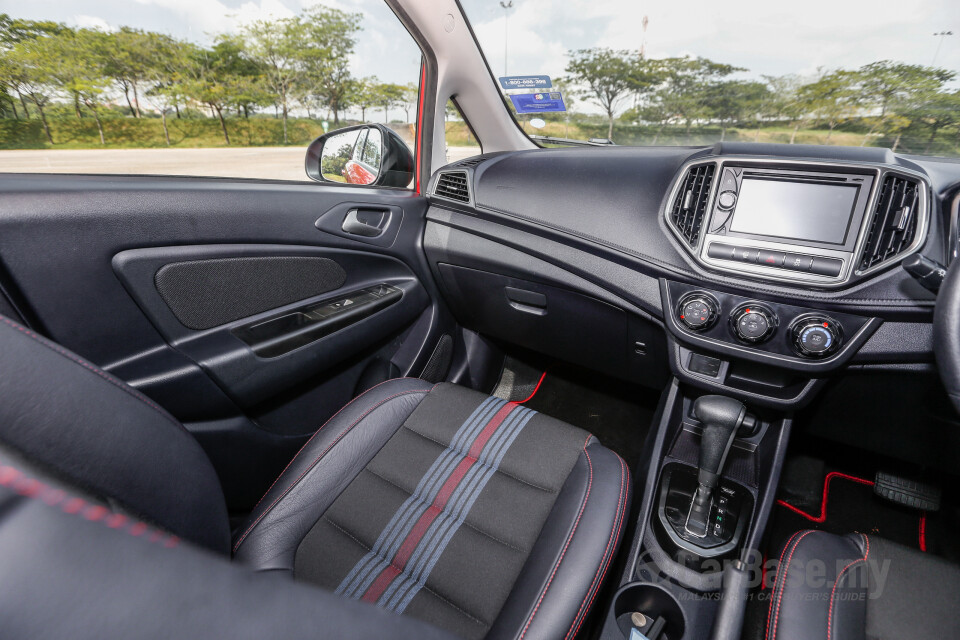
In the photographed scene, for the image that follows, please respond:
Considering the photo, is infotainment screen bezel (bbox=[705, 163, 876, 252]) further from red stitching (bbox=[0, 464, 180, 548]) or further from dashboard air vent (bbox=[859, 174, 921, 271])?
red stitching (bbox=[0, 464, 180, 548])

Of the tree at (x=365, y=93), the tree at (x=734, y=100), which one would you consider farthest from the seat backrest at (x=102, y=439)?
the tree at (x=734, y=100)

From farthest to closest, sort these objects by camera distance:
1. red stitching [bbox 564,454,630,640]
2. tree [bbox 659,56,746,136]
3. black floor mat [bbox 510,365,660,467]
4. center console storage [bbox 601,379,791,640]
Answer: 1. black floor mat [bbox 510,365,660,467]
2. tree [bbox 659,56,746,136]
3. center console storage [bbox 601,379,791,640]
4. red stitching [bbox 564,454,630,640]

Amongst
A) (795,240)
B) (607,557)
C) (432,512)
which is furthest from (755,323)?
(432,512)

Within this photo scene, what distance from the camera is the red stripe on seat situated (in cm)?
99

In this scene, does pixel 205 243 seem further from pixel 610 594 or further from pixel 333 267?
pixel 610 594

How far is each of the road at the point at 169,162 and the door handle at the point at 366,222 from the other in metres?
0.23

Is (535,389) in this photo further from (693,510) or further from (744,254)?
(744,254)

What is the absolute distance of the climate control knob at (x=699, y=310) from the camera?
4.24 feet

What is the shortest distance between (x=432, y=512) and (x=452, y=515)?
47 millimetres

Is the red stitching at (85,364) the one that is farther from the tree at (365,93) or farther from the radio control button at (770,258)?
the tree at (365,93)

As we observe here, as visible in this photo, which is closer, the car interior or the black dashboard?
the car interior

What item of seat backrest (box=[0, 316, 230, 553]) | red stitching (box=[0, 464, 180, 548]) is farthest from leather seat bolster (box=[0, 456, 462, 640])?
seat backrest (box=[0, 316, 230, 553])

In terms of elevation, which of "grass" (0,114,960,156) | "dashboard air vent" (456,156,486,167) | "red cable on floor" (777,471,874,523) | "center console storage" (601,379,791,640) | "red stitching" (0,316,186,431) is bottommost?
"red cable on floor" (777,471,874,523)

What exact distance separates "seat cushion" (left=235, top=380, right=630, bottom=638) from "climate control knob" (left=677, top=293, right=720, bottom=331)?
412mm
